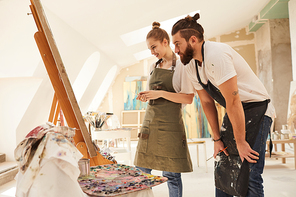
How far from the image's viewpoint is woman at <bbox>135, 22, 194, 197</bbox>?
1658mm

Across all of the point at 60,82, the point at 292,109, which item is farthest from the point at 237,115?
the point at 292,109

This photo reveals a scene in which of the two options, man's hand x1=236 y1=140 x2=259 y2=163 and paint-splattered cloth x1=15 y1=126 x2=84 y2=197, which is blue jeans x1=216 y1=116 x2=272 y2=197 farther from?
paint-splattered cloth x1=15 y1=126 x2=84 y2=197

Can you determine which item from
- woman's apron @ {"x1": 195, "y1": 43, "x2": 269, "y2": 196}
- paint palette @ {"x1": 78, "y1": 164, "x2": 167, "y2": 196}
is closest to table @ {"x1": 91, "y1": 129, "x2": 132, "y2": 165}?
paint palette @ {"x1": 78, "y1": 164, "x2": 167, "y2": 196}

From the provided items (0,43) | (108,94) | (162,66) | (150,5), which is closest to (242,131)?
(162,66)

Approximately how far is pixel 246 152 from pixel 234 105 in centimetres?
24

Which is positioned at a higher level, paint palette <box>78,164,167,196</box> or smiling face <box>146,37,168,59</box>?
smiling face <box>146,37,168,59</box>

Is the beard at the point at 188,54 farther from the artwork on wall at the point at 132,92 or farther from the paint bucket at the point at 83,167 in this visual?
the artwork on wall at the point at 132,92

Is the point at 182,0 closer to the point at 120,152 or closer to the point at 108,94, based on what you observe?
the point at 120,152

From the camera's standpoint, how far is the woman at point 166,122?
1.66 metres

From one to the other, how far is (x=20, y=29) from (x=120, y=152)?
200 cm

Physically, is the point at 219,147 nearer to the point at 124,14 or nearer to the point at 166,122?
the point at 166,122

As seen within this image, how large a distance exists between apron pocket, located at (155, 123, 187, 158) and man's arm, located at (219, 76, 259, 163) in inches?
18.9

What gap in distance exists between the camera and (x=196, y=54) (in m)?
1.32

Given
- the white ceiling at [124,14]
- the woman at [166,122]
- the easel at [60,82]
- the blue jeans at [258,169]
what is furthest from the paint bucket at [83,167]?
the white ceiling at [124,14]
